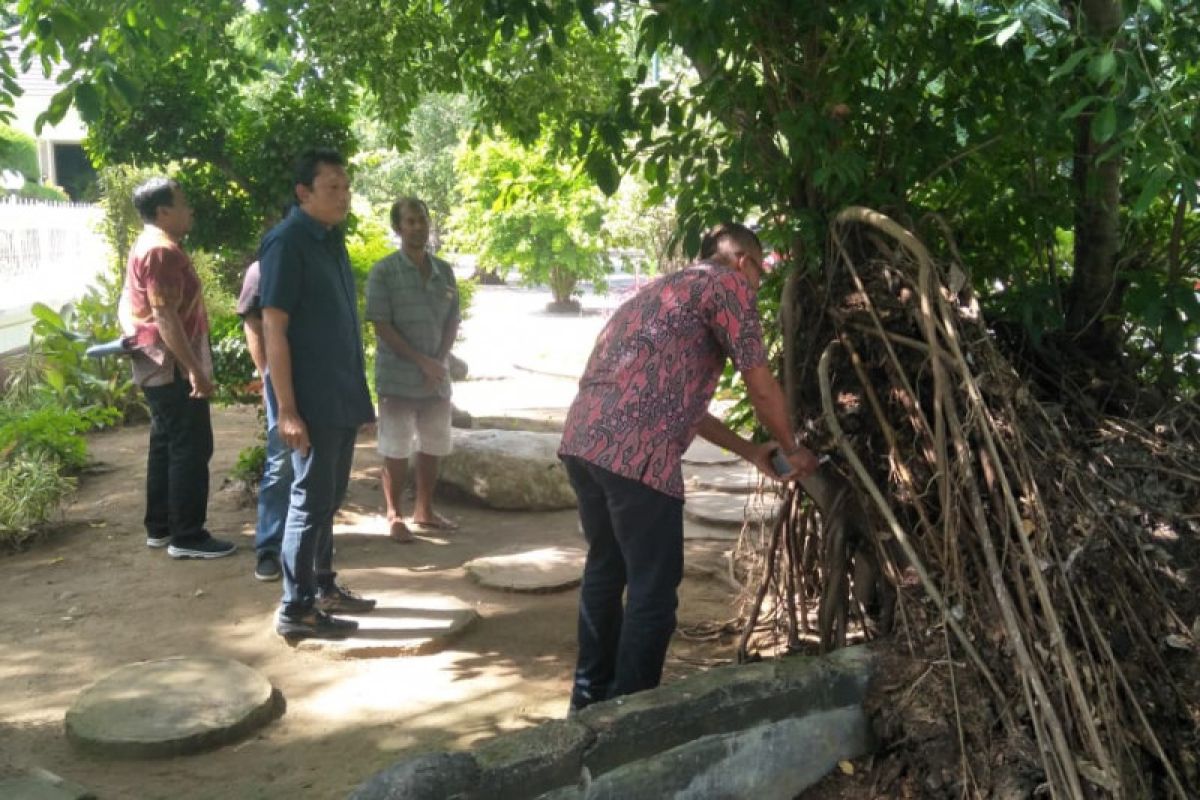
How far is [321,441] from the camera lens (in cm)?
462

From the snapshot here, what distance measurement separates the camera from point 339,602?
199 inches

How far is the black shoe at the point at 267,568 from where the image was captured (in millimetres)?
5516

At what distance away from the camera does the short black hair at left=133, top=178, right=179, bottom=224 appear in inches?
→ 227

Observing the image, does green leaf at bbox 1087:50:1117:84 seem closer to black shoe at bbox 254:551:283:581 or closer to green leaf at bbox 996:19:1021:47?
green leaf at bbox 996:19:1021:47

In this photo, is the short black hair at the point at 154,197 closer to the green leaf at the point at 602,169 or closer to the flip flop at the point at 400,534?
the flip flop at the point at 400,534

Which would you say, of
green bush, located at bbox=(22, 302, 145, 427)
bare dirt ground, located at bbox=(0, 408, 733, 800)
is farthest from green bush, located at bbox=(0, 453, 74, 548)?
green bush, located at bbox=(22, 302, 145, 427)

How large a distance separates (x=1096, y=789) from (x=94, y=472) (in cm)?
646

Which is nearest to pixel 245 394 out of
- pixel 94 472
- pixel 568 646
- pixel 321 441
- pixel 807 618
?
pixel 94 472

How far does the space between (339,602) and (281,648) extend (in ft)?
1.32

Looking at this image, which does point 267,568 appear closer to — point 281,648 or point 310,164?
point 281,648

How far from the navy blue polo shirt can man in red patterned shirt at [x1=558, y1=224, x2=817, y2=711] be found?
1267 millimetres

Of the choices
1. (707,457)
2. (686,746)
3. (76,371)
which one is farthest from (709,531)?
(76,371)

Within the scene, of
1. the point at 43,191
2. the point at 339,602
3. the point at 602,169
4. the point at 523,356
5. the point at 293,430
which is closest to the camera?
the point at 602,169

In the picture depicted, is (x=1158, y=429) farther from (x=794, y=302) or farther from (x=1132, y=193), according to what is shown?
(x=794, y=302)
